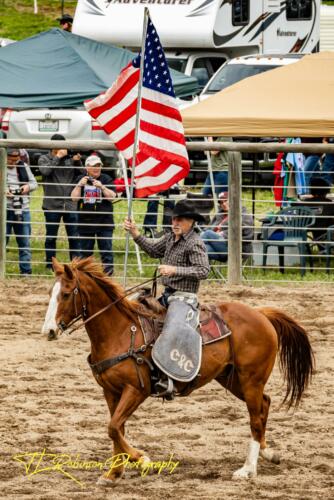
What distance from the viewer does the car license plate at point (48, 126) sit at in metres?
21.5

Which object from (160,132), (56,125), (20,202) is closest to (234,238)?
(20,202)

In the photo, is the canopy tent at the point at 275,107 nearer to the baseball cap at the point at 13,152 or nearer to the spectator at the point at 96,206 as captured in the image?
the spectator at the point at 96,206

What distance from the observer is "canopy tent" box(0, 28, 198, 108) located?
16561 millimetres

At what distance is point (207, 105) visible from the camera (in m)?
15.4

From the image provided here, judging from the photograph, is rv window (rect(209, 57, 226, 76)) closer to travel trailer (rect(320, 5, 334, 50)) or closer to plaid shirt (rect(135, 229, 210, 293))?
travel trailer (rect(320, 5, 334, 50))

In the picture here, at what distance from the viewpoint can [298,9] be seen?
26812 mm

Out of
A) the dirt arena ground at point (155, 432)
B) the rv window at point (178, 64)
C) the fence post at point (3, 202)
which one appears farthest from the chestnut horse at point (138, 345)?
the rv window at point (178, 64)

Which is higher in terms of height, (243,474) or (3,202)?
A: (3,202)

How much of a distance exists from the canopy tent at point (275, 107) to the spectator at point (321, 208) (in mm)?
891

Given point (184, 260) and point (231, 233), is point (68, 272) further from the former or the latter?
point (231, 233)

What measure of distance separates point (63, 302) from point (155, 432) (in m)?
1.73

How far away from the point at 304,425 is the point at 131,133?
355 centimetres

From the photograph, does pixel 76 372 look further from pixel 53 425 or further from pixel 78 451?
pixel 78 451

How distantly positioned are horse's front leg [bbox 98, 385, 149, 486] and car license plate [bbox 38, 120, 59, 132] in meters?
14.1
